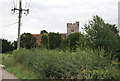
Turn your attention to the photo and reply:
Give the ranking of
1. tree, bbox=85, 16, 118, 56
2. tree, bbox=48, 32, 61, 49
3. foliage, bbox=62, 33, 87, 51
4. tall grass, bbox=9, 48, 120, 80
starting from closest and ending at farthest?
tall grass, bbox=9, 48, 120, 80, foliage, bbox=62, 33, 87, 51, tree, bbox=85, 16, 118, 56, tree, bbox=48, 32, 61, 49

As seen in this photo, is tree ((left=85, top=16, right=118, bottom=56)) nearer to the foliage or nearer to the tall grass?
the foliage

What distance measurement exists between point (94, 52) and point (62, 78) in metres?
1.78

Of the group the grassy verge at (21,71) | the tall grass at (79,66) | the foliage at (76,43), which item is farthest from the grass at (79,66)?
the grassy verge at (21,71)


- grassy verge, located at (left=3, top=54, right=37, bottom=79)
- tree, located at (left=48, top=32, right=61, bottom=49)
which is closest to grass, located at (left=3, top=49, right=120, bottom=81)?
grassy verge, located at (left=3, top=54, right=37, bottom=79)

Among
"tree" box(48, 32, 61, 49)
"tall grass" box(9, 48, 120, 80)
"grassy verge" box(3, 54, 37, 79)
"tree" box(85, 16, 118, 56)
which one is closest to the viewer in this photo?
"tall grass" box(9, 48, 120, 80)

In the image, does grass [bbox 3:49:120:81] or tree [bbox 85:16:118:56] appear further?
tree [bbox 85:16:118:56]

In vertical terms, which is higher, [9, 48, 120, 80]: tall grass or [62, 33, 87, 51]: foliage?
[62, 33, 87, 51]: foliage

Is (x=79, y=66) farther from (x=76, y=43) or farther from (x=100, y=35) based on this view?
(x=76, y=43)

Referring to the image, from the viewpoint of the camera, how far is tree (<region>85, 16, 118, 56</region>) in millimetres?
30109

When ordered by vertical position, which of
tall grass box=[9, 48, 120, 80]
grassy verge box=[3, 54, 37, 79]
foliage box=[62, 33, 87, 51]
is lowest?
grassy verge box=[3, 54, 37, 79]

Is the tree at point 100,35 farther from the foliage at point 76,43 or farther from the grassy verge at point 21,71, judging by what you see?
the grassy verge at point 21,71

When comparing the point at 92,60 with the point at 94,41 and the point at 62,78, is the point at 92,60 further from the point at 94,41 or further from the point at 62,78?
the point at 94,41

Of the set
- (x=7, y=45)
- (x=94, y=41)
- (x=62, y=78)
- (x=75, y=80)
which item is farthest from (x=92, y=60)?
(x=7, y=45)

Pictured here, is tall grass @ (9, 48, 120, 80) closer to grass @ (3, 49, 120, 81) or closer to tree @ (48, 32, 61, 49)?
grass @ (3, 49, 120, 81)
